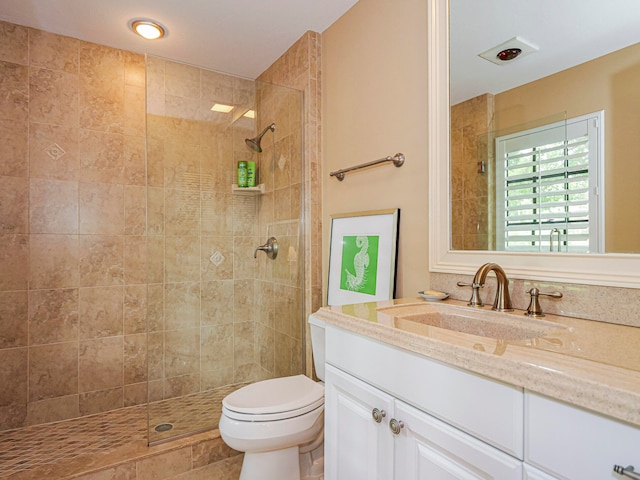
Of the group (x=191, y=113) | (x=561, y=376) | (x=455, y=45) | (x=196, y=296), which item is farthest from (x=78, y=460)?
(x=455, y=45)

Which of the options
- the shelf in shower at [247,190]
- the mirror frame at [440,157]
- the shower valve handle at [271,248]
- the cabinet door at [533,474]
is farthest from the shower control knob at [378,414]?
the shelf in shower at [247,190]

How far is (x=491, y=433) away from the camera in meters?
0.73

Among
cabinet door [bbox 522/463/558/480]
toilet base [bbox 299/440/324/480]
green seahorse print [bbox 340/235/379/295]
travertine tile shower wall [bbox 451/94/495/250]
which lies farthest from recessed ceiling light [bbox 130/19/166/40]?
cabinet door [bbox 522/463/558/480]

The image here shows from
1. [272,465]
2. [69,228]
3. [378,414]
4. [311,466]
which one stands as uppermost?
[69,228]

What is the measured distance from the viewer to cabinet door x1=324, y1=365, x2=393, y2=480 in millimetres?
990

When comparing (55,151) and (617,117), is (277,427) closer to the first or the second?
(617,117)

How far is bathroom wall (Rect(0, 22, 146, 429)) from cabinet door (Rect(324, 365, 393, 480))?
1.83m

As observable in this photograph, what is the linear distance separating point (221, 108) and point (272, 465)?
1.96 metres

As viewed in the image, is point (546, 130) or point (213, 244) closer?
point (546, 130)

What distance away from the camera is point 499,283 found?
120 centimetres

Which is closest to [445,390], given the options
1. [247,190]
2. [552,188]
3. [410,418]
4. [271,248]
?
[410,418]

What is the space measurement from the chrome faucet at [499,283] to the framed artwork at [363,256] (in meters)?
0.58

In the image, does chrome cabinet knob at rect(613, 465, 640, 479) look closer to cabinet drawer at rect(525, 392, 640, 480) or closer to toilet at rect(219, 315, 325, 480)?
cabinet drawer at rect(525, 392, 640, 480)

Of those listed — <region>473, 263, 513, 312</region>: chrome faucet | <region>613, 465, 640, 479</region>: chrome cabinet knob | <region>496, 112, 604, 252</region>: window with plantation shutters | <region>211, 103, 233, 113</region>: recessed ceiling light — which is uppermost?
<region>211, 103, 233, 113</region>: recessed ceiling light
